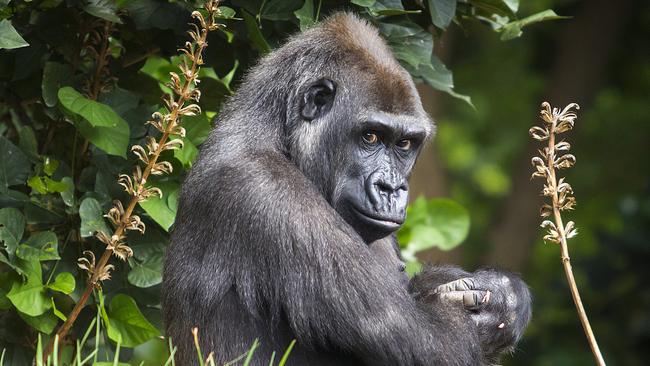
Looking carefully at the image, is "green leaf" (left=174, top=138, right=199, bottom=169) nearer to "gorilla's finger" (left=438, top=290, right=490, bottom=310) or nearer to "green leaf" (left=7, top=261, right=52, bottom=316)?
"green leaf" (left=7, top=261, right=52, bottom=316)

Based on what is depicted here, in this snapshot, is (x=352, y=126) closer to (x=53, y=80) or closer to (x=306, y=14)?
(x=306, y=14)

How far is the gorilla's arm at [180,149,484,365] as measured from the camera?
12.7 feet

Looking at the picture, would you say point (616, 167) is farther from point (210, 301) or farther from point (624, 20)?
point (210, 301)

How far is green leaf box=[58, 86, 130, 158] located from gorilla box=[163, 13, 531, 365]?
43 cm

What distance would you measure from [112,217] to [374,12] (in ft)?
4.86

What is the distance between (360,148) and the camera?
4.25 metres

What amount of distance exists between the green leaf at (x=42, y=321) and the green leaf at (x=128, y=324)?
25cm

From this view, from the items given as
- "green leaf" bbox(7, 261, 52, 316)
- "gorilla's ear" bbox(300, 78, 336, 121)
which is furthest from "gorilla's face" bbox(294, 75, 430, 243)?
"green leaf" bbox(7, 261, 52, 316)

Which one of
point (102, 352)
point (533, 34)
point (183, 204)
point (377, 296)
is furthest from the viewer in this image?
point (533, 34)

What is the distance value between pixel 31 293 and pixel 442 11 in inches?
88.4

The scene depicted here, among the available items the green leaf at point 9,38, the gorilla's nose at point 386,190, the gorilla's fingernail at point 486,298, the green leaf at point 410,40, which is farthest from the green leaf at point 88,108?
the gorilla's fingernail at point 486,298

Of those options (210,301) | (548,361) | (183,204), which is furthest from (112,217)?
(548,361)

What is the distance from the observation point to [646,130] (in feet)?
52.1

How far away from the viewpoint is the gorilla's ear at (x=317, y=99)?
4281mm
